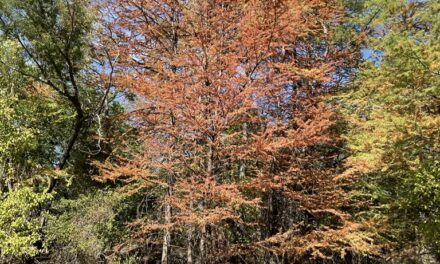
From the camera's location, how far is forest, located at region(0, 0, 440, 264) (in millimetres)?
8984

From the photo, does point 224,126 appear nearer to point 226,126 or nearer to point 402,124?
point 226,126

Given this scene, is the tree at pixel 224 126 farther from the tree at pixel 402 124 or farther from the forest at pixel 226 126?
the tree at pixel 402 124

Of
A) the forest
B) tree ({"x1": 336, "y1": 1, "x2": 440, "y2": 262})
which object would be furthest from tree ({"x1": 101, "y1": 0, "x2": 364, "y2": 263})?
tree ({"x1": 336, "y1": 1, "x2": 440, "y2": 262})

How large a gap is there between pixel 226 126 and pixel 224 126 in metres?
0.08

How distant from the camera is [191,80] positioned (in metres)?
9.84

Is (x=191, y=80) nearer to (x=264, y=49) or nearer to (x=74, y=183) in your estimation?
(x=264, y=49)

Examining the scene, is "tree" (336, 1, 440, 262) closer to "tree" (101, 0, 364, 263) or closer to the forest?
the forest

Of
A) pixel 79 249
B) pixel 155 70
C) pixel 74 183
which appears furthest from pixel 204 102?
pixel 74 183

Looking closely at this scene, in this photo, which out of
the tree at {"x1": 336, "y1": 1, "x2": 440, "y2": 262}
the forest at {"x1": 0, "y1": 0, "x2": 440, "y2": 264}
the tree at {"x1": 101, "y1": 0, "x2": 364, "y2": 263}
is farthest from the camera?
the tree at {"x1": 101, "y1": 0, "x2": 364, "y2": 263}

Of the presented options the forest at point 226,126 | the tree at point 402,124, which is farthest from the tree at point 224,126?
the tree at point 402,124


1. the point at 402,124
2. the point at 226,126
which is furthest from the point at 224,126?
the point at 402,124

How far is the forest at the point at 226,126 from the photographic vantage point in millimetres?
8984

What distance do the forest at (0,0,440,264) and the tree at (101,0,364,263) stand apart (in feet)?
0.17

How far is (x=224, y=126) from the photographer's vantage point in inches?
356
